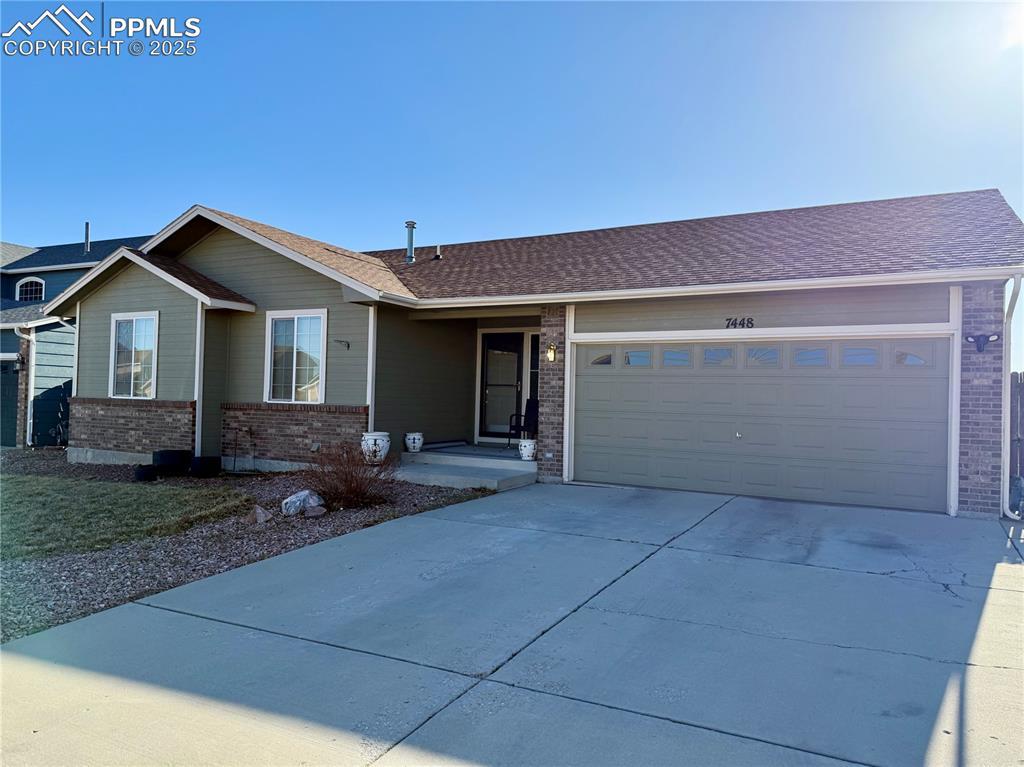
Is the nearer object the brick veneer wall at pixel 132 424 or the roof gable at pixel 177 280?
the roof gable at pixel 177 280

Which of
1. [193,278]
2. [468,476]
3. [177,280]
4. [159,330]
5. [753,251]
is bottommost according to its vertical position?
[468,476]

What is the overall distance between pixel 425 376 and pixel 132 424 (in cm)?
584

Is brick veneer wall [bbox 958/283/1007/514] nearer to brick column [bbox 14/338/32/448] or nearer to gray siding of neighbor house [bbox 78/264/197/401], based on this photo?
gray siding of neighbor house [bbox 78/264/197/401]

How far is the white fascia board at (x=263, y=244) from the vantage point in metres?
11.0

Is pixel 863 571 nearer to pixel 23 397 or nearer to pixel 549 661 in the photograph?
pixel 549 661

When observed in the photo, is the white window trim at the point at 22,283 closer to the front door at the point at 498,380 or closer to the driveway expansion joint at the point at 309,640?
the front door at the point at 498,380

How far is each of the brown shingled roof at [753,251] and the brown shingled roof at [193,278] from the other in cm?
327

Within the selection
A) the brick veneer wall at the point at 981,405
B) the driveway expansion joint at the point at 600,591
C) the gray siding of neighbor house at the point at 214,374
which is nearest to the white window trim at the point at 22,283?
the gray siding of neighbor house at the point at 214,374

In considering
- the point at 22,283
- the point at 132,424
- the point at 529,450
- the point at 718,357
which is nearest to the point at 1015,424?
the point at 718,357

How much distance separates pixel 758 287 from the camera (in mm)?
9125

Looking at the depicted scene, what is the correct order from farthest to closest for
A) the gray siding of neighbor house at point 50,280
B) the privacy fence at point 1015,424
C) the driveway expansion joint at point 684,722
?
the gray siding of neighbor house at point 50,280 < the privacy fence at point 1015,424 < the driveway expansion joint at point 684,722

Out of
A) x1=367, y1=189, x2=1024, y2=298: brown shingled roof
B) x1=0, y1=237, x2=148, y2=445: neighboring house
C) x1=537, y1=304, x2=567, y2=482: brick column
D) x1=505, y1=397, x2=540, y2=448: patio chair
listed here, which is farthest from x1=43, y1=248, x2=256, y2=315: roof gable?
x1=537, y1=304, x2=567, y2=482: brick column

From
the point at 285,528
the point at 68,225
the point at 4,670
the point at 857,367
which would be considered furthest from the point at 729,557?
the point at 68,225

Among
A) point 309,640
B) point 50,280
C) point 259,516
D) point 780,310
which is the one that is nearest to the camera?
point 309,640
